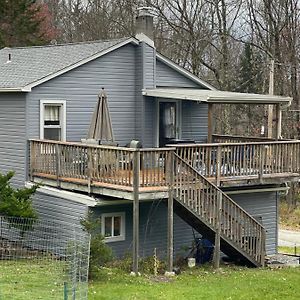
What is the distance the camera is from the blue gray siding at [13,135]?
1995 centimetres

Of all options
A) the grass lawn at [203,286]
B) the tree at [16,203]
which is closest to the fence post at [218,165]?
the grass lawn at [203,286]

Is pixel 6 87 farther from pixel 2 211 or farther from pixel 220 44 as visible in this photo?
pixel 220 44

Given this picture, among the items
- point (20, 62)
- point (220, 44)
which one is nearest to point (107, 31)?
point (220, 44)

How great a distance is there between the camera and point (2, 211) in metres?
18.2

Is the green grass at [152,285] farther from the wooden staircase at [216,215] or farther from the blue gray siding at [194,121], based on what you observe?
the blue gray siding at [194,121]

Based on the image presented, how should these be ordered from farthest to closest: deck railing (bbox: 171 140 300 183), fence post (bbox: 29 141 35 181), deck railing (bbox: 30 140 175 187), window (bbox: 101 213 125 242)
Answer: fence post (bbox: 29 141 35 181) → window (bbox: 101 213 125 242) → deck railing (bbox: 171 140 300 183) → deck railing (bbox: 30 140 175 187)

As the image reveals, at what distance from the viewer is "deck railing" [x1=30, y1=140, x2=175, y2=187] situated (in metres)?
16.7

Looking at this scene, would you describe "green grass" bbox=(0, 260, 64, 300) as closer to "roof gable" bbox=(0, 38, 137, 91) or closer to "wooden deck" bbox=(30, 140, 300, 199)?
"wooden deck" bbox=(30, 140, 300, 199)

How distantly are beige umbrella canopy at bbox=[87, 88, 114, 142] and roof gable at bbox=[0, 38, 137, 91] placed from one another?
166 centimetres

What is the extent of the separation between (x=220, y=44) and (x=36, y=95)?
2493cm

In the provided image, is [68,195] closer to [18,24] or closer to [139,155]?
[139,155]

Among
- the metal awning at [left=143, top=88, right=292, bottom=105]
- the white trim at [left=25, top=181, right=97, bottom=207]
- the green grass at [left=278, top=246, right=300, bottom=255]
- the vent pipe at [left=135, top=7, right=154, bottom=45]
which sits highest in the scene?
the vent pipe at [left=135, top=7, right=154, bottom=45]

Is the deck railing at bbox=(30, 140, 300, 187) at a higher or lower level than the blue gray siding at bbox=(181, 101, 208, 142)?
lower

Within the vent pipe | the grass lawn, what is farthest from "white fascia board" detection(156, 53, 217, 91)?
the grass lawn
